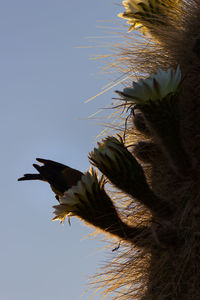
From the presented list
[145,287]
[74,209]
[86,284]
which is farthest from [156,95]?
[86,284]

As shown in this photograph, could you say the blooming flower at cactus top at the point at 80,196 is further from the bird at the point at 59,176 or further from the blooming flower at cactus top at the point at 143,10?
the blooming flower at cactus top at the point at 143,10

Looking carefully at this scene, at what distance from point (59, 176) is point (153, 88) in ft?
1.26

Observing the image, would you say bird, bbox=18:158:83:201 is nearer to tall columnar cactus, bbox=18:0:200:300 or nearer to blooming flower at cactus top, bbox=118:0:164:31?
tall columnar cactus, bbox=18:0:200:300

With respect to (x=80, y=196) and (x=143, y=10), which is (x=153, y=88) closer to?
(x=80, y=196)

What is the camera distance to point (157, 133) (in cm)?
114

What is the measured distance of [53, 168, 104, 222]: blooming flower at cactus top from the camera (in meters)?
1.16

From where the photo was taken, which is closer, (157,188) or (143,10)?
(157,188)

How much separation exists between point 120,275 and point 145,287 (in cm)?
12

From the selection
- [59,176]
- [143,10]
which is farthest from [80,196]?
[143,10]

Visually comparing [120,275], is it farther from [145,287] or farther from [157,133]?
[157,133]

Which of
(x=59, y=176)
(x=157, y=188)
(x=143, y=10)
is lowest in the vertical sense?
(x=157, y=188)

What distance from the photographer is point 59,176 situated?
1256 millimetres

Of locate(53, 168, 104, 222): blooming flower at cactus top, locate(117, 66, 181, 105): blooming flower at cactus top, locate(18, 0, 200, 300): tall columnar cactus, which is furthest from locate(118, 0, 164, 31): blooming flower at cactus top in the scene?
locate(53, 168, 104, 222): blooming flower at cactus top

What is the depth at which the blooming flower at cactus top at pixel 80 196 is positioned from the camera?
3.81ft
